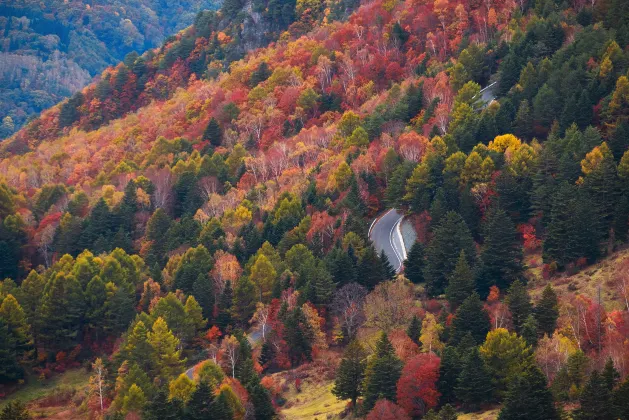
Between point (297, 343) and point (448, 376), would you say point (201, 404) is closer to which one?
point (297, 343)

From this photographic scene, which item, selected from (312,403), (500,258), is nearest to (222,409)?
(312,403)

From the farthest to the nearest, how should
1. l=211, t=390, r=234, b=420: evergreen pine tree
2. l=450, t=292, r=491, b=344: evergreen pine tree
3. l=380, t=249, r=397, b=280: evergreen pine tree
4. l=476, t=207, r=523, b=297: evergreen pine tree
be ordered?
l=380, t=249, r=397, b=280: evergreen pine tree → l=476, t=207, r=523, b=297: evergreen pine tree → l=450, t=292, r=491, b=344: evergreen pine tree → l=211, t=390, r=234, b=420: evergreen pine tree

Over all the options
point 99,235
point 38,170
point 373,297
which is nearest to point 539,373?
point 373,297

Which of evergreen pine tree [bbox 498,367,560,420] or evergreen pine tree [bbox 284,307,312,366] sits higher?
evergreen pine tree [bbox 284,307,312,366]

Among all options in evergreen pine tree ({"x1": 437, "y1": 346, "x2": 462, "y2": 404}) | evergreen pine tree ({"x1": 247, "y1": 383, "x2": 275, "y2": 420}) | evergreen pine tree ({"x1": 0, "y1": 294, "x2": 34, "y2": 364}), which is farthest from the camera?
evergreen pine tree ({"x1": 0, "y1": 294, "x2": 34, "y2": 364})

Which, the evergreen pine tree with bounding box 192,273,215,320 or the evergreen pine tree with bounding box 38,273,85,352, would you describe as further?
the evergreen pine tree with bounding box 38,273,85,352

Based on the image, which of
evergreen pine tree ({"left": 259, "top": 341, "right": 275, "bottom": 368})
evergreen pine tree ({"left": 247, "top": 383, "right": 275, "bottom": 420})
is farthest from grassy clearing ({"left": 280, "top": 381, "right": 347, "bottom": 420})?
evergreen pine tree ({"left": 259, "top": 341, "right": 275, "bottom": 368})

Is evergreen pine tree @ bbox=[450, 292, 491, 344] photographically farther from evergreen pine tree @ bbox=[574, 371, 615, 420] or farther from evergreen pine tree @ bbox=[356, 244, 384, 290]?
evergreen pine tree @ bbox=[356, 244, 384, 290]

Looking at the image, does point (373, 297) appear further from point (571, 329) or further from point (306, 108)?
point (306, 108)
